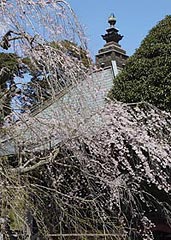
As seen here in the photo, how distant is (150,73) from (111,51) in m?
2.56

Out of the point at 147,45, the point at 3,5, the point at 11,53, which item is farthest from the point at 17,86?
the point at 147,45

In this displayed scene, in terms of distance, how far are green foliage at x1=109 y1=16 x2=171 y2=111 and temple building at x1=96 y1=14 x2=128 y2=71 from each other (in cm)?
168

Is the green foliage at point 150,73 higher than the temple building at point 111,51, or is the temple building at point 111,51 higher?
the temple building at point 111,51

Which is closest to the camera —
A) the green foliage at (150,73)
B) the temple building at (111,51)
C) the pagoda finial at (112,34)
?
the green foliage at (150,73)

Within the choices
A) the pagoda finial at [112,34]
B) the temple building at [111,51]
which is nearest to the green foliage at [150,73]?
the temple building at [111,51]

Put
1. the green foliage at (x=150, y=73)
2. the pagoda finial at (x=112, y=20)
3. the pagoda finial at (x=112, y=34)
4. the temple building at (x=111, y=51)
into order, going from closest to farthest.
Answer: the green foliage at (x=150, y=73)
the temple building at (x=111, y=51)
the pagoda finial at (x=112, y=34)
the pagoda finial at (x=112, y=20)

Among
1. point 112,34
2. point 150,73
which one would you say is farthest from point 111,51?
point 150,73

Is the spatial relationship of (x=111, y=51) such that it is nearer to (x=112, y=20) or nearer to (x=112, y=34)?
(x=112, y=34)

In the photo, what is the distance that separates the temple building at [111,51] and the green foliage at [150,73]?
168 centimetres

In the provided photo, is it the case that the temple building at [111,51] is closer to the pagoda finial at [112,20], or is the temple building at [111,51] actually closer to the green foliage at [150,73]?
the pagoda finial at [112,20]

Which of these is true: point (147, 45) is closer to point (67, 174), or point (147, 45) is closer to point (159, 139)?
point (159, 139)

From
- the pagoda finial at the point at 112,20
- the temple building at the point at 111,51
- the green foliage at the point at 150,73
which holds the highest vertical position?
the pagoda finial at the point at 112,20

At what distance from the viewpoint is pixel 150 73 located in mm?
4703

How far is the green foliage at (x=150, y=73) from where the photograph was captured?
14.8ft
